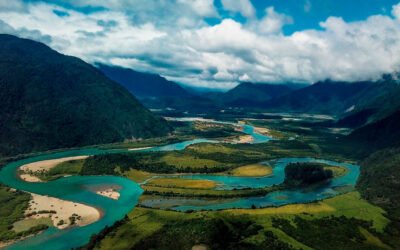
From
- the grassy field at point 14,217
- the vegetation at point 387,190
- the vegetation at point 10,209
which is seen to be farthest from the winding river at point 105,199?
the vegetation at point 387,190

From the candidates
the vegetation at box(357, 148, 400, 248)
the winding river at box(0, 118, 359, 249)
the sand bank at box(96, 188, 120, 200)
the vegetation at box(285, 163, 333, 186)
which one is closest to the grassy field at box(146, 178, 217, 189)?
the winding river at box(0, 118, 359, 249)

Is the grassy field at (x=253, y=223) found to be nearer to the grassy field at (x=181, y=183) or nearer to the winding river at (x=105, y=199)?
the winding river at (x=105, y=199)

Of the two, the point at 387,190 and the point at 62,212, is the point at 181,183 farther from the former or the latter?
the point at 387,190

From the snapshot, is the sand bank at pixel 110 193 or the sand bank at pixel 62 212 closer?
the sand bank at pixel 62 212

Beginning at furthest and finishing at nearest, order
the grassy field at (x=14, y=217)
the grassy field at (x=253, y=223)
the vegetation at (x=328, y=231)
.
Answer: the grassy field at (x=14, y=217)
the vegetation at (x=328, y=231)
the grassy field at (x=253, y=223)

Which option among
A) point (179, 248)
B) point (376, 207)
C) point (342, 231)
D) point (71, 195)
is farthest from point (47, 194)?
point (376, 207)

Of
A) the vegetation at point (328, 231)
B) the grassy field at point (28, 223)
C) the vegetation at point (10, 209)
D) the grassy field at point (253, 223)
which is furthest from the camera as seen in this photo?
the grassy field at point (28, 223)

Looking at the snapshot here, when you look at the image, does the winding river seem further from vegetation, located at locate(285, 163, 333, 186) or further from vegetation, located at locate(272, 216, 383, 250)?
vegetation, located at locate(272, 216, 383, 250)
